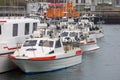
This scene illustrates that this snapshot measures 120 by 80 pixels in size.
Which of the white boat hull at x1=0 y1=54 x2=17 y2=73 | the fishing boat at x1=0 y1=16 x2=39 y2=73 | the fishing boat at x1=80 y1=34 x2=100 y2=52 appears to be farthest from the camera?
the fishing boat at x1=80 y1=34 x2=100 y2=52

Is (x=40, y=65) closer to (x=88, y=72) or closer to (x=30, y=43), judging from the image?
(x=30, y=43)

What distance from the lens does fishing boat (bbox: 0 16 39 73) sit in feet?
104

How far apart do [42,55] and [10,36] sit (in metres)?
2.98

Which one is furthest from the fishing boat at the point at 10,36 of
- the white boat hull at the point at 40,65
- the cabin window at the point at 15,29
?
the white boat hull at the point at 40,65

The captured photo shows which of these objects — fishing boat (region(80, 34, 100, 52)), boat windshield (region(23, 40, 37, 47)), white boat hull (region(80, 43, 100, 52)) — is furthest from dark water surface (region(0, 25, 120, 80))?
white boat hull (region(80, 43, 100, 52))

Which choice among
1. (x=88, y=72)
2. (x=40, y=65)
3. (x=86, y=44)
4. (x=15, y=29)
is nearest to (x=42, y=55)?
(x=40, y=65)

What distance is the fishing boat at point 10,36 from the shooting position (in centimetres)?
3183

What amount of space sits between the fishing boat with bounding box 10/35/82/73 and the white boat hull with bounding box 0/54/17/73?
689 mm

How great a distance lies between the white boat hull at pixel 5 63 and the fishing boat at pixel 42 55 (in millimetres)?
689

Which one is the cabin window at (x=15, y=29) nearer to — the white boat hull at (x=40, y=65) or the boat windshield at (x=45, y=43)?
the boat windshield at (x=45, y=43)

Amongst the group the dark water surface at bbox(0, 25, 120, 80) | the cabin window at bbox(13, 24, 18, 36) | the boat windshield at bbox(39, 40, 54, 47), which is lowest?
the dark water surface at bbox(0, 25, 120, 80)

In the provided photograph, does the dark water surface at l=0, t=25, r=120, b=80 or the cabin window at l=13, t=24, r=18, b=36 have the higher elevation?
the cabin window at l=13, t=24, r=18, b=36

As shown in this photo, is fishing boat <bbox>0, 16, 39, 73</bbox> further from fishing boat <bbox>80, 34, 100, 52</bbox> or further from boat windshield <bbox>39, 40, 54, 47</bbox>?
fishing boat <bbox>80, 34, 100, 52</bbox>

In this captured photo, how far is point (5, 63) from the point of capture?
3206 cm
